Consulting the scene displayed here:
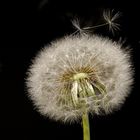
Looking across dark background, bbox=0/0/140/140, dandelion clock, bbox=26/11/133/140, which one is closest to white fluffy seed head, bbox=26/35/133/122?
dandelion clock, bbox=26/11/133/140

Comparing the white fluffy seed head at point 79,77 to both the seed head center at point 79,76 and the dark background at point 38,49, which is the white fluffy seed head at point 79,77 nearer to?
the seed head center at point 79,76

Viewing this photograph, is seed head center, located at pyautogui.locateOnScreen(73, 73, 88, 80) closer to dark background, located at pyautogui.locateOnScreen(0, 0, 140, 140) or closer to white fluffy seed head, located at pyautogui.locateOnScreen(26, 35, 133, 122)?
white fluffy seed head, located at pyautogui.locateOnScreen(26, 35, 133, 122)

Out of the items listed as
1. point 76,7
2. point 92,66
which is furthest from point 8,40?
point 92,66

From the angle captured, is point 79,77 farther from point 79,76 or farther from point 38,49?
point 38,49

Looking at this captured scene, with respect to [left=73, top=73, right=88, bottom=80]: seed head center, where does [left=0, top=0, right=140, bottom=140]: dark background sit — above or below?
above

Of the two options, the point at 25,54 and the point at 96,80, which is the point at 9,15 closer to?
the point at 25,54

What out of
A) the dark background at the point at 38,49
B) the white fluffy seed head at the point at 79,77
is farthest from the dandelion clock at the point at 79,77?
the dark background at the point at 38,49
